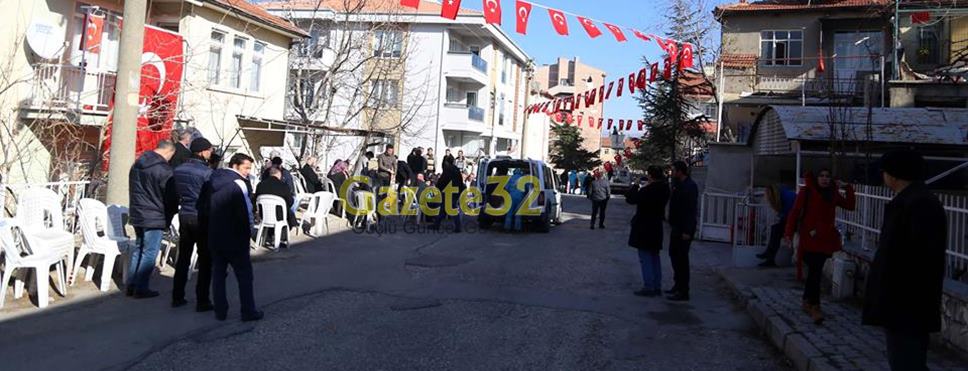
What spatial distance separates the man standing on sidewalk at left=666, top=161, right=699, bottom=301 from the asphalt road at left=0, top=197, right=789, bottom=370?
0.33m

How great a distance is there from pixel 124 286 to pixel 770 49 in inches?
1054

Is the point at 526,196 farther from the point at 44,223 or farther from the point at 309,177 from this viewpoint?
the point at 44,223

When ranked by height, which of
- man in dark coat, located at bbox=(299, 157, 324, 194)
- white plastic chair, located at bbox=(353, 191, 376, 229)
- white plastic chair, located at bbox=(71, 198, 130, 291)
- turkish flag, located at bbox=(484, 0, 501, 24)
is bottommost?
white plastic chair, located at bbox=(71, 198, 130, 291)

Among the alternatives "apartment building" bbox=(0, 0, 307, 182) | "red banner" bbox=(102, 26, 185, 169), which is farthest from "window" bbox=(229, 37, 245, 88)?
"red banner" bbox=(102, 26, 185, 169)

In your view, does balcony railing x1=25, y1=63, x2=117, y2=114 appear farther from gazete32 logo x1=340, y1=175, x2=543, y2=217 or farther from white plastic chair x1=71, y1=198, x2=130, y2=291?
white plastic chair x1=71, y1=198, x2=130, y2=291

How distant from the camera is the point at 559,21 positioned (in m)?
14.2

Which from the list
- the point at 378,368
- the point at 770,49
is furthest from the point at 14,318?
the point at 770,49

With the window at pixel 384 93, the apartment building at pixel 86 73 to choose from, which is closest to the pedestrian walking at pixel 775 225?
the apartment building at pixel 86 73

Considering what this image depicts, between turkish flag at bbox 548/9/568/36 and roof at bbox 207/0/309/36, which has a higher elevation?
roof at bbox 207/0/309/36

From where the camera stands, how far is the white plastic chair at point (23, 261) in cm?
697

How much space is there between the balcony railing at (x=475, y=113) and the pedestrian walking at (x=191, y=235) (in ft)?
105

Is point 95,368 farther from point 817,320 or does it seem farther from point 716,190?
point 716,190

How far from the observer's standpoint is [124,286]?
27.6 ft

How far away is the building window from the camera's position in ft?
81.6
